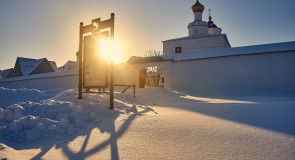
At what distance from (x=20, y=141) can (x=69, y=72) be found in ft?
61.2

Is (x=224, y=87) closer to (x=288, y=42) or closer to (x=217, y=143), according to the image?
(x=288, y=42)

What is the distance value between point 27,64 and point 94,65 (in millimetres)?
30588

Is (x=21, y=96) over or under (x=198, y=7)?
under

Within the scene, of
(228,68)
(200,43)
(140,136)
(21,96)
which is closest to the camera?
(140,136)

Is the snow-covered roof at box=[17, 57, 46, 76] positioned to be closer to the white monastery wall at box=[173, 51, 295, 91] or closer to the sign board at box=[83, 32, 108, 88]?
the white monastery wall at box=[173, 51, 295, 91]

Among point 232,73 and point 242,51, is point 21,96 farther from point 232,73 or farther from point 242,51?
point 242,51

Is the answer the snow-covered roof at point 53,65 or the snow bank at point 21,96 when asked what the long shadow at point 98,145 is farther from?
the snow-covered roof at point 53,65

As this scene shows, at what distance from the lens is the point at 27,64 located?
1183 inches

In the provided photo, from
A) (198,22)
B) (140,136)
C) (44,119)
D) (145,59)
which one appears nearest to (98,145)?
(140,136)

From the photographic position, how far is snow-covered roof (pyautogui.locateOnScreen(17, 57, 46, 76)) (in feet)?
95.2

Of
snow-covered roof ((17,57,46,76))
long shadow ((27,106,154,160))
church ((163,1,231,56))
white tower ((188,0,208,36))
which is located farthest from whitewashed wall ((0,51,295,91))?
snow-covered roof ((17,57,46,76))

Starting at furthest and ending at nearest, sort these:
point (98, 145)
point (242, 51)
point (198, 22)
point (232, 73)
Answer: point (198, 22), point (232, 73), point (242, 51), point (98, 145)

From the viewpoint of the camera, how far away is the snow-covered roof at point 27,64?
29.0m

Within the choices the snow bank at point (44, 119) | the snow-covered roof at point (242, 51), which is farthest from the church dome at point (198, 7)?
the snow bank at point (44, 119)
